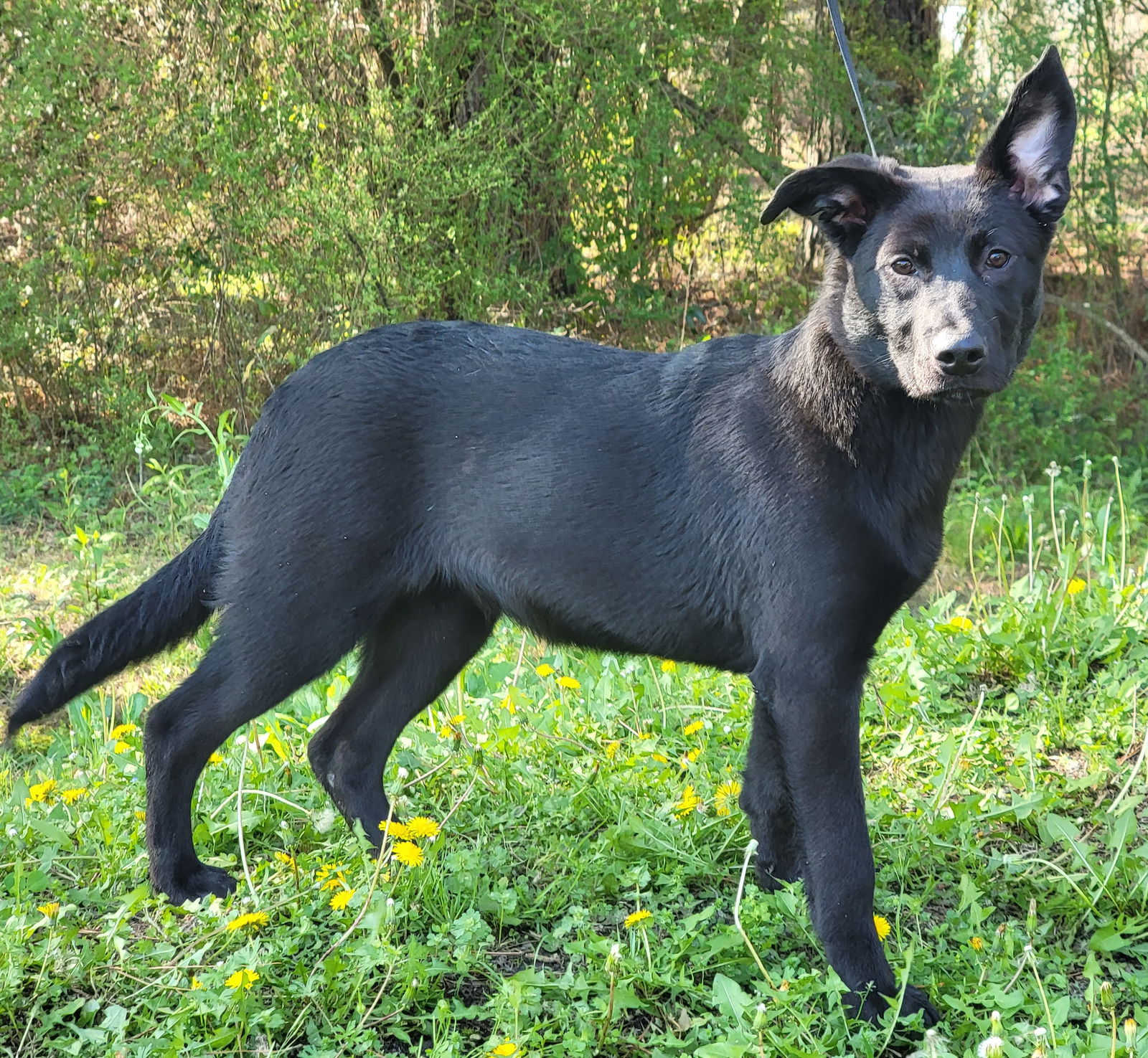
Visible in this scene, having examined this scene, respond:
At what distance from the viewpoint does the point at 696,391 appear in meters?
2.80

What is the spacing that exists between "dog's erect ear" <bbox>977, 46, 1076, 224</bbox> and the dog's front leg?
1.05 m

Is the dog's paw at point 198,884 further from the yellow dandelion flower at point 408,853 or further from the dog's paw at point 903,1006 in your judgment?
the dog's paw at point 903,1006

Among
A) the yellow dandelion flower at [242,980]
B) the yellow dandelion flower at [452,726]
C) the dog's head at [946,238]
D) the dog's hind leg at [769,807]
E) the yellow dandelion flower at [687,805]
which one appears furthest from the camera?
the yellow dandelion flower at [452,726]

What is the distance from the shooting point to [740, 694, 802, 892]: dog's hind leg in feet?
9.29

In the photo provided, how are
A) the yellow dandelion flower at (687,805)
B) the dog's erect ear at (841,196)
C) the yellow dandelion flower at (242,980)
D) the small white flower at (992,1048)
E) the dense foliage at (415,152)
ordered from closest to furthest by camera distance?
the small white flower at (992,1048) → the yellow dandelion flower at (242,980) → the dog's erect ear at (841,196) → the yellow dandelion flower at (687,805) → the dense foliage at (415,152)

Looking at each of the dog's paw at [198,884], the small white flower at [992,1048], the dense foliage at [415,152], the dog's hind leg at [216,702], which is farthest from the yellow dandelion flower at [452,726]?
the dense foliage at [415,152]

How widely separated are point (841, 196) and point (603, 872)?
1594mm

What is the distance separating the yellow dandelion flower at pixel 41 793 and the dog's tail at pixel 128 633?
30 cm

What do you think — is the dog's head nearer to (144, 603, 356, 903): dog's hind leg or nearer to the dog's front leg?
the dog's front leg

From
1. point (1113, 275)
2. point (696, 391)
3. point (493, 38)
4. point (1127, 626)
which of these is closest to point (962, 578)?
point (1127, 626)

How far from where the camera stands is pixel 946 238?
8.13 ft

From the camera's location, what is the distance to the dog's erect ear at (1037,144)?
2553 millimetres

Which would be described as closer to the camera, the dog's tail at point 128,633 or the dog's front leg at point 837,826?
Answer: the dog's front leg at point 837,826

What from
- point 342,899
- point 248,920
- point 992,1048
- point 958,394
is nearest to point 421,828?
point 342,899
